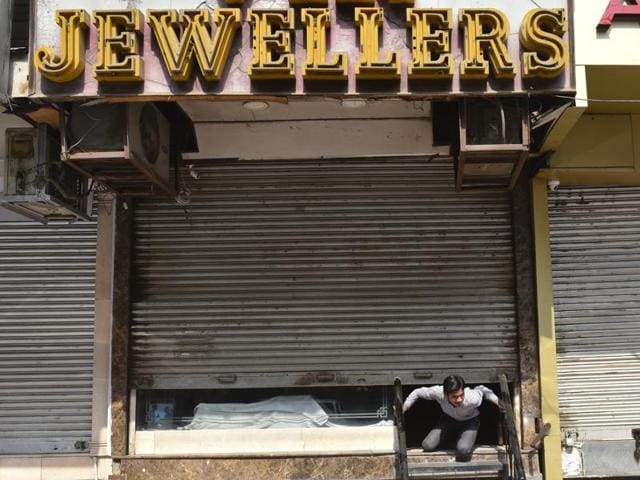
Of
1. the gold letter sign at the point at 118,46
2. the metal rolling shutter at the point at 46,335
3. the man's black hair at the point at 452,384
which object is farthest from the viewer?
the metal rolling shutter at the point at 46,335

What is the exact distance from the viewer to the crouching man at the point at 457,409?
5.66m

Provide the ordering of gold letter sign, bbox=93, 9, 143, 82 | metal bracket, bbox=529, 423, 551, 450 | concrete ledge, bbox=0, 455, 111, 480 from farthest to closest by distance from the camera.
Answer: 1. concrete ledge, bbox=0, 455, 111, 480
2. metal bracket, bbox=529, 423, 551, 450
3. gold letter sign, bbox=93, 9, 143, 82

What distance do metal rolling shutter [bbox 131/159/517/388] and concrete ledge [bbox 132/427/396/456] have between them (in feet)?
1.44

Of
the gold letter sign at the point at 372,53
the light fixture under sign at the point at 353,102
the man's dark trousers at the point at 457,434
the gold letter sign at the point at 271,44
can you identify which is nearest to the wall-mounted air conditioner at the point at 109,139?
the gold letter sign at the point at 271,44

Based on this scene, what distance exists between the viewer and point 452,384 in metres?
5.59

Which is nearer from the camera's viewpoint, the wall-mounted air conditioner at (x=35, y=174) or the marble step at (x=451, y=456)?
the wall-mounted air conditioner at (x=35, y=174)

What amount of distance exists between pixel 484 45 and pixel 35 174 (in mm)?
3838

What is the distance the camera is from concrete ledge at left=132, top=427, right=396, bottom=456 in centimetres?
607

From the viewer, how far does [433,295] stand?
6270mm

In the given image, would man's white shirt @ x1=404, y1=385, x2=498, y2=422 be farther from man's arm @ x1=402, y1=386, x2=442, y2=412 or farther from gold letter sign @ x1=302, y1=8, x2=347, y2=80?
gold letter sign @ x1=302, y1=8, x2=347, y2=80

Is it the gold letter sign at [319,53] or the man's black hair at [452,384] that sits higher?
the gold letter sign at [319,53]

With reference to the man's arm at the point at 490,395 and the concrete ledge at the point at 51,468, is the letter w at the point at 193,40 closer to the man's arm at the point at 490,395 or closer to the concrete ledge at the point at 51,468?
the man's arm at the point at 490,395

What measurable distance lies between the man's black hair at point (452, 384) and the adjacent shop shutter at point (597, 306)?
1.28 m

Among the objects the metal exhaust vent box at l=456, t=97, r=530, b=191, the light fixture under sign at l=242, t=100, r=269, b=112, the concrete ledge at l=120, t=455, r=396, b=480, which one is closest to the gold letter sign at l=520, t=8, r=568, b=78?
the metal exhaust vent box at l=456, t=97, r=530, b=191
